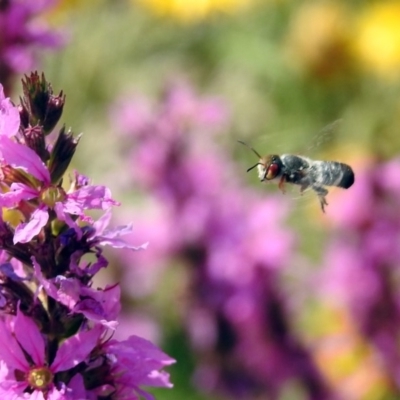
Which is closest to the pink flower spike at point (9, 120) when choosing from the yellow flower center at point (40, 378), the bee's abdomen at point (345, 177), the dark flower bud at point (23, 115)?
the dark flower bud at point (23, 115)

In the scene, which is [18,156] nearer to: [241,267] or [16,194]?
[16,194]

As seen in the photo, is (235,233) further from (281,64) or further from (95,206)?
(281,64)

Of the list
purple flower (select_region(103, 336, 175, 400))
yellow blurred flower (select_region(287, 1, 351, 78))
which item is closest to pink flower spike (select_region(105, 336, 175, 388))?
purple flower (select_region(103, 336, 175, 400))

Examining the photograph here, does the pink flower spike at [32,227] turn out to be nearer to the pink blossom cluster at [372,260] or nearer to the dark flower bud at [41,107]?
the dark flower bud at [41,107]

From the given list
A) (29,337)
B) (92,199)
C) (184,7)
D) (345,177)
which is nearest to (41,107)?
(92,199)

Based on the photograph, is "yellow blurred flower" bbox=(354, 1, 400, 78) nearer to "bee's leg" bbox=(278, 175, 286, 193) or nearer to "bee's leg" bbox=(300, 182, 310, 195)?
"bee's leg" bbox=(300, 182, 310, 195)

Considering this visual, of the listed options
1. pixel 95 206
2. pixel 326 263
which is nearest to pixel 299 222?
pixel 326 263
